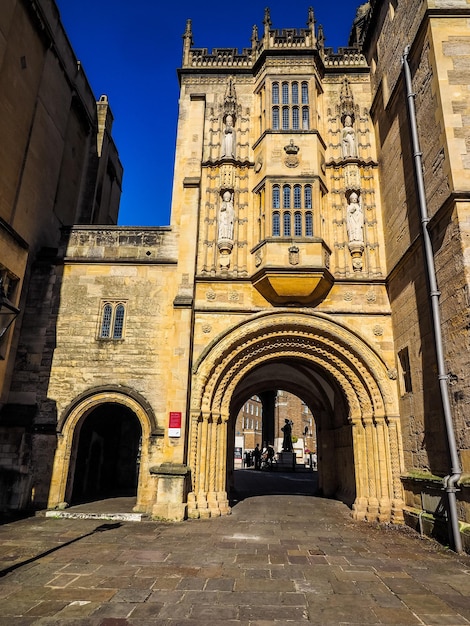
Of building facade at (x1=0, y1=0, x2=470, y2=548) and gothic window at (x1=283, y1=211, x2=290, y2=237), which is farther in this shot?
gothic window at (x1=283, y1=211, x2=290, y2=237)

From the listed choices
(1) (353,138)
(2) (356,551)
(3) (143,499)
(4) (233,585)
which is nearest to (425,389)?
(2) (356,551)

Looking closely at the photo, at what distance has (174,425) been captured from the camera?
1195 centimetres

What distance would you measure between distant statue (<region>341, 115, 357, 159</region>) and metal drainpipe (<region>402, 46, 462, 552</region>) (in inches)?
133

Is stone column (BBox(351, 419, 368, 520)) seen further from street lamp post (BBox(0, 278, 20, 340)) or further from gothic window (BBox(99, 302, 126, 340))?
street lamp post (BBox(0, 278, 20, 340))

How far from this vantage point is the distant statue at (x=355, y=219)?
1430 centimetres

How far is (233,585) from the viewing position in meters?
6.09

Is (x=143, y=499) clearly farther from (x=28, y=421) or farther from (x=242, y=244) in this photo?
(x=242, y=244)

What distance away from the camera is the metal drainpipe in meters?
8.50

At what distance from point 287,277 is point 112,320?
5.91m

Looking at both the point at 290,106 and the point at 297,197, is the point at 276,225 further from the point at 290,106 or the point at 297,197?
the point at 290,106

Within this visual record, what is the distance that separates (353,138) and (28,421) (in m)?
14.6

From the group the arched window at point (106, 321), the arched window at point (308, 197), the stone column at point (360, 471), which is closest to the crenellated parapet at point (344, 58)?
the arched window at point (308, 197)

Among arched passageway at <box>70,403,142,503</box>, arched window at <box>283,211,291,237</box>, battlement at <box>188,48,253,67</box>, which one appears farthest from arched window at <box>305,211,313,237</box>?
arched passageway at <box>70,403,142,503</box>

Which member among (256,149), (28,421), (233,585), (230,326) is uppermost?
(256,149)
